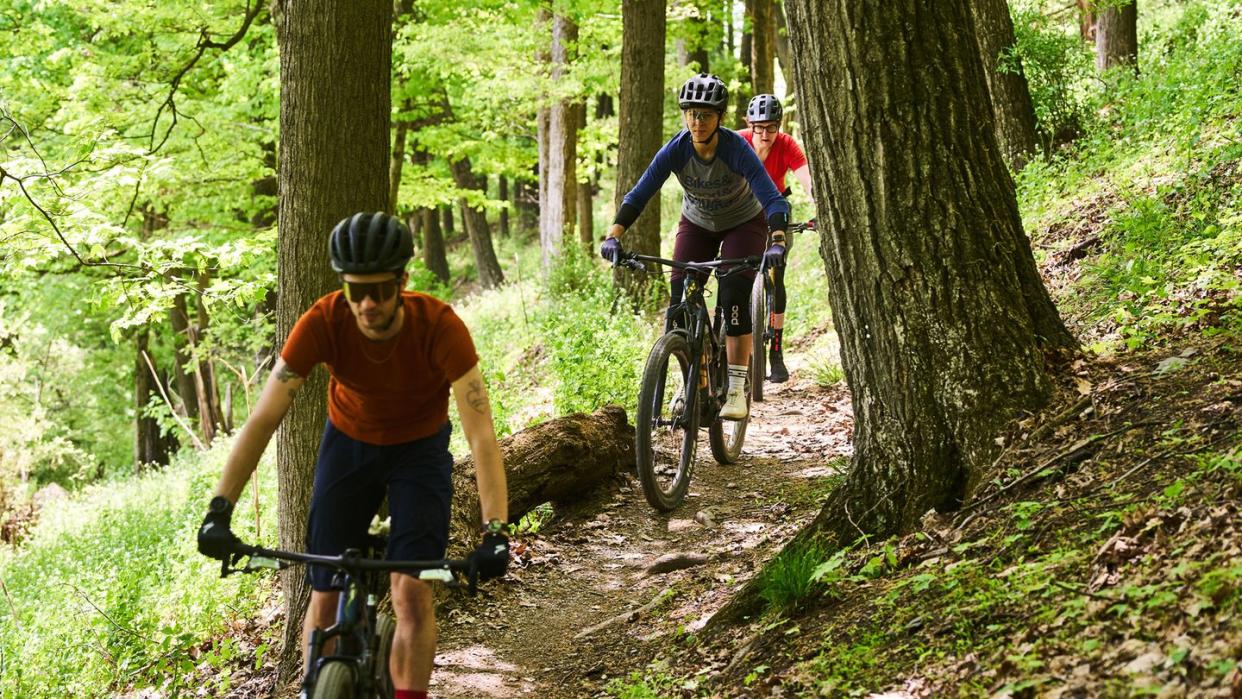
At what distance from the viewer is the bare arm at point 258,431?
3607mm

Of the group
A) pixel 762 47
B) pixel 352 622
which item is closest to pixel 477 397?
pixel 352 622

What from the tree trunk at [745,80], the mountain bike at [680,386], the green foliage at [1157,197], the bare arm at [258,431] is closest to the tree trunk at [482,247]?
the tree trunk at [745,80]

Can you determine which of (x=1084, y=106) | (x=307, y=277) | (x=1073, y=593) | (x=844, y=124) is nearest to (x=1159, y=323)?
(x=844, y=124)

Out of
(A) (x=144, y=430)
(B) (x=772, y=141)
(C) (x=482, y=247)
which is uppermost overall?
A: (B) (x=772, y=141)

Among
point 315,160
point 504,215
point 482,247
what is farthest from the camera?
point 504,215

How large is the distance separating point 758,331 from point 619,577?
366cm

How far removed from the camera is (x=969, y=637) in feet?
11.8

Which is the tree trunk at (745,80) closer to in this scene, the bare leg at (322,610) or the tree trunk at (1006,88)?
the tree trunk at (1006,88)

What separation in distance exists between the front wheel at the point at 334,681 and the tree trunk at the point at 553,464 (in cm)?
295

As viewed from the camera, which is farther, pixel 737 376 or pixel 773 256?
pixel 737 376

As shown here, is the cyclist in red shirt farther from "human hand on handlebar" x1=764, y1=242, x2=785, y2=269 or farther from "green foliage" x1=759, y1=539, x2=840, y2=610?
"green foliage" x1=759, y1=539, x2=840, y2=610

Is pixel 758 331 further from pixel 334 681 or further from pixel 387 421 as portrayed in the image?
pixel 334 681

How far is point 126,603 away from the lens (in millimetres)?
8906

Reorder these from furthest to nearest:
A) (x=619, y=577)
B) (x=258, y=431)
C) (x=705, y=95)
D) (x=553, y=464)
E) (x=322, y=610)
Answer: (x=553, y=464) → (x=705, y=95) → (x=619, y=577) → (x=322, y=610) → (x=258, y=431)
